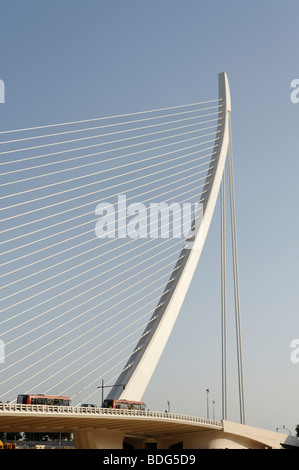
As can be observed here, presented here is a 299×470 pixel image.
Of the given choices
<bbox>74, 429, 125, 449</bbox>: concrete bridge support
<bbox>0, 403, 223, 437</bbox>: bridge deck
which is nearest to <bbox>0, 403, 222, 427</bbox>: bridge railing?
<bbox>0, 403, 223, 437</bbox>: bridge deck

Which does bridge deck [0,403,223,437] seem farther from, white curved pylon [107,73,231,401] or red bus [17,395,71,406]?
white curved pylon [107,73,231,401]

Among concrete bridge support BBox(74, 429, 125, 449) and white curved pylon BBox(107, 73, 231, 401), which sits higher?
white curved pylon BBox(107, 73, 231, 401)

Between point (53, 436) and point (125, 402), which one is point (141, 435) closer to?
point (125, 402)

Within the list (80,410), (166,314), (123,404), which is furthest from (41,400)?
(166,314)

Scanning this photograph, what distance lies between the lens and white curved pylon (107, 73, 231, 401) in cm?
3250

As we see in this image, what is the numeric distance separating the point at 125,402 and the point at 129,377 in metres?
1.40

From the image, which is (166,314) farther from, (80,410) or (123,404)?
(80,410)

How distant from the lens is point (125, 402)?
31484mm

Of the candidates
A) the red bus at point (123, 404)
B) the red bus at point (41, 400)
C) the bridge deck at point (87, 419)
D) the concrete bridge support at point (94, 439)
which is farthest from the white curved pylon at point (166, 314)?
the concrete bridge support at point (94, 439)

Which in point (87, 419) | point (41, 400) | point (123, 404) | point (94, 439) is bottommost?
point (94, 439)

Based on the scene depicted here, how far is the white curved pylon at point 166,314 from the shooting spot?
32.5 m

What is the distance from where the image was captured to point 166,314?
34.3 metres

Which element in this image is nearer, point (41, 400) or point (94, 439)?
point (41, 400)

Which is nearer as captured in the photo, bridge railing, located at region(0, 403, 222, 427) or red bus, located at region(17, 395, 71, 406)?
bridge railing, located at region(0, 403, 222, 427)
